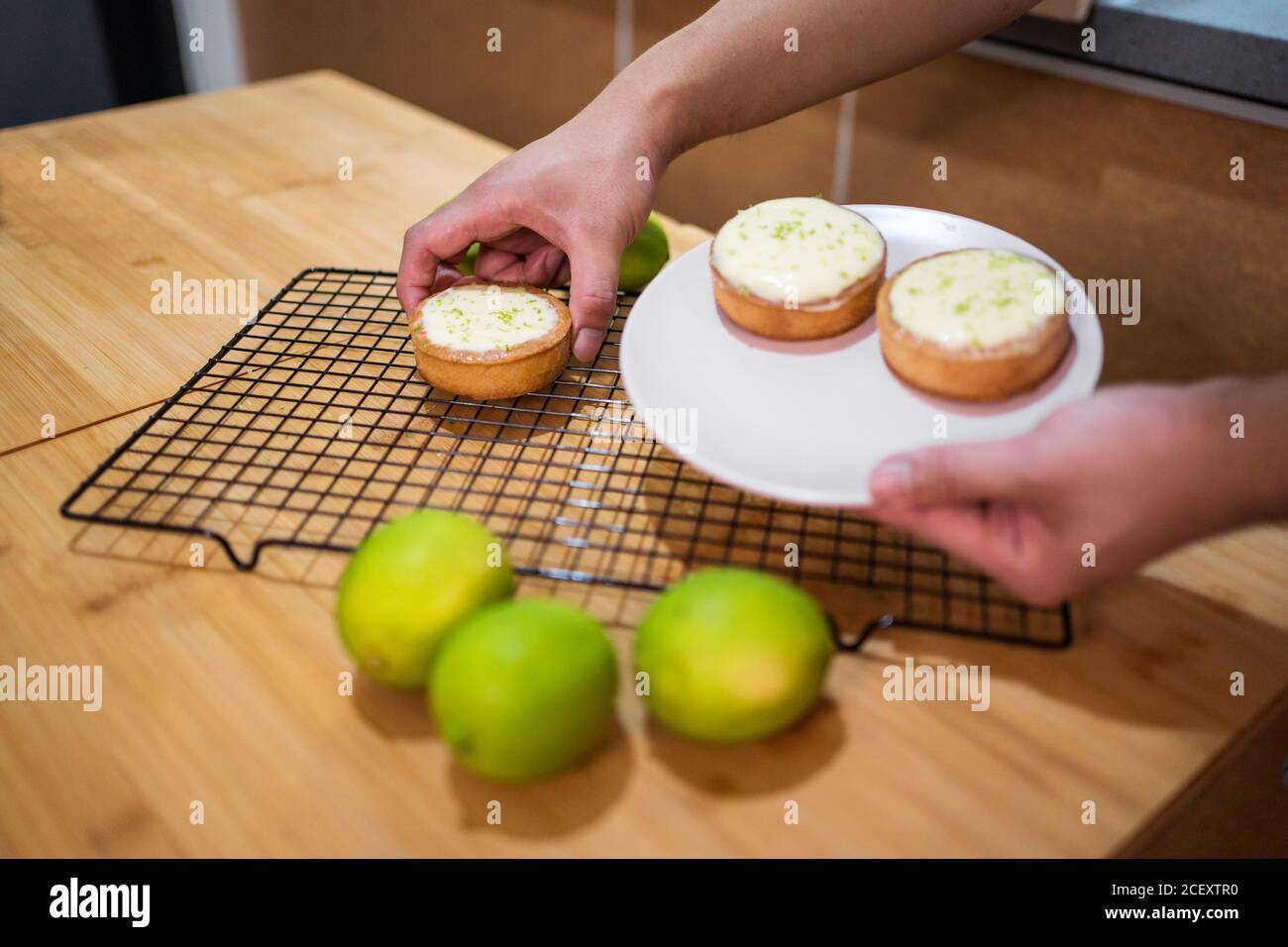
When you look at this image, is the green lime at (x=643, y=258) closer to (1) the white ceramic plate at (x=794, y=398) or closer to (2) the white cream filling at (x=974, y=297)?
(1) the white ceramic plate at (x=794, y=398)

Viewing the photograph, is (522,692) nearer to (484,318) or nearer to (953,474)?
(953,474)

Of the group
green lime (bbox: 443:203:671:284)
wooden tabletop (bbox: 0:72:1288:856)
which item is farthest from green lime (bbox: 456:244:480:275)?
wooden tabletop (bbox: 0:72:1288:856)

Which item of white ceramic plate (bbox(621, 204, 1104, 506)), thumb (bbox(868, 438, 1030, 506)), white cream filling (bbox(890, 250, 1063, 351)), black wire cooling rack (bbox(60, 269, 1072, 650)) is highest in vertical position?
white cream filling (bbox(890, 250, 1063, 351))

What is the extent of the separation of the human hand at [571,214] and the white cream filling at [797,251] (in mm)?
174

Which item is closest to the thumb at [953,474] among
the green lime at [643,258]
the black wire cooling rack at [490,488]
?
the black wire cooling rack at [490,488]

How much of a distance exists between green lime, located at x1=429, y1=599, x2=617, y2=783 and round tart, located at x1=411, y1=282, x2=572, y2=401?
47cm

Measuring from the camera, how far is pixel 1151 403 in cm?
86

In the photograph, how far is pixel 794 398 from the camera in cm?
108

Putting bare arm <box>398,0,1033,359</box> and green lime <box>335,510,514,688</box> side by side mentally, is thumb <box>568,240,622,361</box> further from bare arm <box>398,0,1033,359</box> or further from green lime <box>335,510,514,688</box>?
green lime <box>335,510,514,688</box>

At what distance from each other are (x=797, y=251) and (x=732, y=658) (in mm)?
547

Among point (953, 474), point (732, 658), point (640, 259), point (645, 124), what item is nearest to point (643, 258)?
point (640, 259)

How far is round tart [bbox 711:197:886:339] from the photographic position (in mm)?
1111

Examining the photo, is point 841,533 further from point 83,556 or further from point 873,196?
point 873,196
